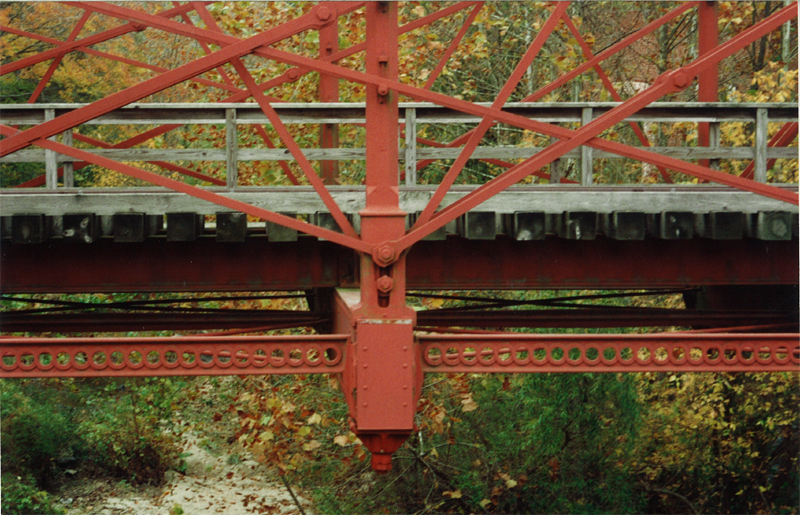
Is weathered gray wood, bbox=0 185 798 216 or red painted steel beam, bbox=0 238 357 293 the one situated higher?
weathered gray wood, bbox=0 185 798 216

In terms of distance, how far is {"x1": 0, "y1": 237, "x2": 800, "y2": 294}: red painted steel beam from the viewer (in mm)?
7230

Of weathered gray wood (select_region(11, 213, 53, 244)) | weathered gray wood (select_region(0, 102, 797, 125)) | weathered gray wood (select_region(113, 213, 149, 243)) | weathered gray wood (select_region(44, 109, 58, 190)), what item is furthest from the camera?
weathered gray wood (select_region(0, 102, 797, 125))

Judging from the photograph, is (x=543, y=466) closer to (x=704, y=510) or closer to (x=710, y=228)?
(x=704, y=510)

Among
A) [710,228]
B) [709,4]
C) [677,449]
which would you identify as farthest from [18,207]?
[677,449]

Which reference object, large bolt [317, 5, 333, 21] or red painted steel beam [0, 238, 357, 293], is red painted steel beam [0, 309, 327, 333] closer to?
red painted steel beam [0, 238, 357, 293]

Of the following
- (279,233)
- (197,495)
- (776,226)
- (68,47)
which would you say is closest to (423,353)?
(279,233)

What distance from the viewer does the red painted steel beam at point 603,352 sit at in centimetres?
543

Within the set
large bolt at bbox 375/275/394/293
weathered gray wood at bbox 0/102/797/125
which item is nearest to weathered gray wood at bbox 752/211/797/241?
weathered gray wood at bbox 0/102/797/125

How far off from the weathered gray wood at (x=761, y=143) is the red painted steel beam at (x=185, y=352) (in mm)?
3950

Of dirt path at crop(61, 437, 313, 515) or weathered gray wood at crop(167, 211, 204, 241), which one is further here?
dirt path at crop(61, 437, 313, 515)

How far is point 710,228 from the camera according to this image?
681 cm

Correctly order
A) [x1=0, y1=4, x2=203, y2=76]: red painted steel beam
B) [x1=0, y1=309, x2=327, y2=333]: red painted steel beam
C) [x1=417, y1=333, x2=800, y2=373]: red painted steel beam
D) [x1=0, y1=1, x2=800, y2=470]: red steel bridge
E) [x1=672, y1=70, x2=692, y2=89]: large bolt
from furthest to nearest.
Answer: [x1=0, y1=4, x2=203, y2=76]: red painted steel beam < [x1=0, y1=309, x2=327, y2=333]: red painted steel beam < [x1=417, y1=333, x2=800, y2=373]: red painted steel beam < [x1=672, y1=70, x2=692, y2=89]: large bolt < [x1=0, y1=1, x2=800, y2=470]: red steel bridge

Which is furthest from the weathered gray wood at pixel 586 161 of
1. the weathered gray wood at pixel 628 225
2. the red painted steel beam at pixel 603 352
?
the red painted steel beam at pixel 603 352

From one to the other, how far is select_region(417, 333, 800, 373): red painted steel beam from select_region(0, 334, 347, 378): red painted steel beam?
0.71 meters
